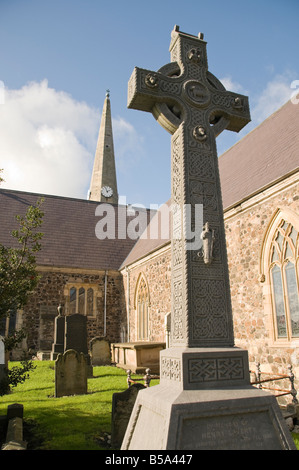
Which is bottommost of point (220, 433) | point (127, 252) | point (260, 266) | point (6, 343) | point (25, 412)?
point (25, 412)

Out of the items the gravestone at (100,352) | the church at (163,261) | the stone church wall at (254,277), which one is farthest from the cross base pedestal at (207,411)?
the gravestone at (100,352)

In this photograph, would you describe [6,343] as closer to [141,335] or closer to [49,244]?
[141,335]

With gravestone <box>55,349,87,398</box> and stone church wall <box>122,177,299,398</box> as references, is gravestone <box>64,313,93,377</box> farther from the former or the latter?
stone church wall <box>122,177,299,398</box>

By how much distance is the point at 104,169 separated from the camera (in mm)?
31906

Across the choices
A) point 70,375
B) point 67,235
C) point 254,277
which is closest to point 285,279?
point 254,277

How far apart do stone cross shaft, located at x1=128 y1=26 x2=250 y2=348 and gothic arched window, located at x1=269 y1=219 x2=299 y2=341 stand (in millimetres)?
4521

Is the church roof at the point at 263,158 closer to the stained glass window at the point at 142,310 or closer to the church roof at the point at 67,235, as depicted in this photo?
the stained glass window at the point at 142,310

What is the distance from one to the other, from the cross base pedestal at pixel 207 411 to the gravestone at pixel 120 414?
2.04m

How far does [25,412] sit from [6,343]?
182 centimetres

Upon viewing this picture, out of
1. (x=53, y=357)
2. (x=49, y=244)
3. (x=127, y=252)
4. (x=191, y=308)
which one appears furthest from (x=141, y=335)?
(x=191, y=308)

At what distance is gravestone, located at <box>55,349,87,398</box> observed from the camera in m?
7.69

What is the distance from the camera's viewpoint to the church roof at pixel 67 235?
17797 millimetres

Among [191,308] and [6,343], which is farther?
[6,343]

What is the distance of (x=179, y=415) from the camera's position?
2420 millimetres
